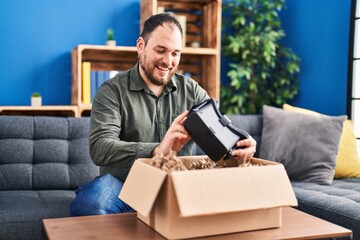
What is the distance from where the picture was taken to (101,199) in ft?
5.85

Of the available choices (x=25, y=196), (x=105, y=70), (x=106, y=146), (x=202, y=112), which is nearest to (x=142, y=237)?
(x=202, y=112)

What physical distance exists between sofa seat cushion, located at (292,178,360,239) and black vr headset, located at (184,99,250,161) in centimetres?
90

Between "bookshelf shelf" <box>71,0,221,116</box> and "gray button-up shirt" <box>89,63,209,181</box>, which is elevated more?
"bookshelf shelf" <box>71,0,221,116</box>

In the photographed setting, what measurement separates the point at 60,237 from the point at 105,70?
2508 millimetres

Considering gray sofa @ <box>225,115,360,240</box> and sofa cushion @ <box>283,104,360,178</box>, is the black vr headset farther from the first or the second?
sofa cushion @ <box>283,104,360,178</box>

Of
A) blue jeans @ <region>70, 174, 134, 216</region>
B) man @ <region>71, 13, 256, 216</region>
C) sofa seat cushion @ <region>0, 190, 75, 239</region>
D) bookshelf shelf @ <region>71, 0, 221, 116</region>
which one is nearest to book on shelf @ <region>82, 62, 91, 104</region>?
bookshelf shelf @ <region>71, 0, 221, 116</region>

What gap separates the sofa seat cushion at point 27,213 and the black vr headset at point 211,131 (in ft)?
2.93

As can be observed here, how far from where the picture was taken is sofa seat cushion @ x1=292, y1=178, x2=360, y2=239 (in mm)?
2092

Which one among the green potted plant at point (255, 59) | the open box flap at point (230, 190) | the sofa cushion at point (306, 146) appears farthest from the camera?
the green potted plant at point (255, 59)

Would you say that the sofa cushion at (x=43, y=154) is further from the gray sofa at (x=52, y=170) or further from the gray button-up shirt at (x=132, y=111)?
the gray button-up shirt at (x=132, y=111)

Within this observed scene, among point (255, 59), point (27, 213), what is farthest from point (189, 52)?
point (27, 213)

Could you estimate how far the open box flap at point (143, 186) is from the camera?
1271 millimetres

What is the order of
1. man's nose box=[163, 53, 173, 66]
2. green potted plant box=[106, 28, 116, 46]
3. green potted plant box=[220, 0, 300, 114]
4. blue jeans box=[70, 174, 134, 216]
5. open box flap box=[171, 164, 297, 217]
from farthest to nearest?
green potted plant box=[220, 0, 300, 114] < green potted plant box=[106, 28, 116, 46] < man's nose box=[163, 53, 173, 66] < blue jeans box=[70, 174, 134, 216] < open box flap box=[171, 164, 297, 217]

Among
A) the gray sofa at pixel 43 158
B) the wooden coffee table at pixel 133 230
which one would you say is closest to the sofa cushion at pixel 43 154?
the gray sofa at pixel 43 158
